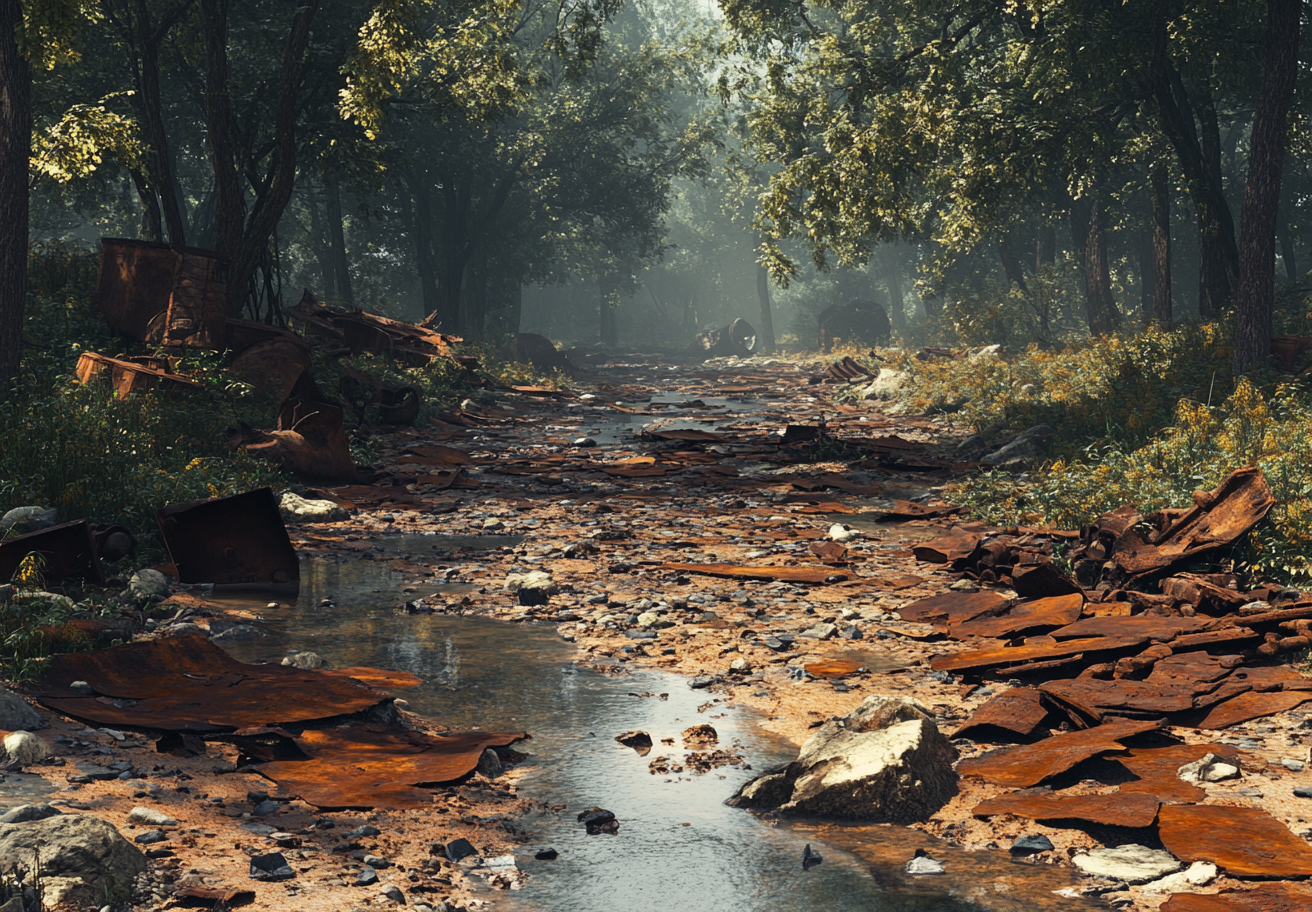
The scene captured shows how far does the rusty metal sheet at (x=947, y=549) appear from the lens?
6.89 m

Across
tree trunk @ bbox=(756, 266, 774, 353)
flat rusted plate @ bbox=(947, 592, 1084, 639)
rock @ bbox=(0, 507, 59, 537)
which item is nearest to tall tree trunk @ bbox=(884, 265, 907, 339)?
tree trunk @ bbox=(756, 266, 774, 353)

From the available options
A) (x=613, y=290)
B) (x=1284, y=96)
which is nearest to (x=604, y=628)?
(x=1284, y=96)

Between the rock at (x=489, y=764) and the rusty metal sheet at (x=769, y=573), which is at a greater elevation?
the rusty metal sheet at (x=769, y=573)

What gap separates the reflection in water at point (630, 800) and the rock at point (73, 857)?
97 cm

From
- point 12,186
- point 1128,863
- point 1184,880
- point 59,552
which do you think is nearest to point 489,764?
point 1128,863

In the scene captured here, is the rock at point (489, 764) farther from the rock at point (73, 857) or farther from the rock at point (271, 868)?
the rock at point (73, 857)

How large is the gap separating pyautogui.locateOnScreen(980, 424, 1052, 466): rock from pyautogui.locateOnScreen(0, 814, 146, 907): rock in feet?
31.4

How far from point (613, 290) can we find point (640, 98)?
2634 cm

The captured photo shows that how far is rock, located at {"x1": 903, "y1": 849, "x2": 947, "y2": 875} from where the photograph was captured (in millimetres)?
2973

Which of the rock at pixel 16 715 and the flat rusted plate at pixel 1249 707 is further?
the flat rusted plate at pixel 1249 707

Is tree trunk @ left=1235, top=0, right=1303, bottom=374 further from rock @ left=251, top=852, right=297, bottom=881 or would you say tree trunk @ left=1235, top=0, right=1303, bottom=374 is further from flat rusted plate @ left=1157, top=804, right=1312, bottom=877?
rock @ left=251, top=852, right=297, bottom=881

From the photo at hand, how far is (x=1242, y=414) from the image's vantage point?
9.16 m

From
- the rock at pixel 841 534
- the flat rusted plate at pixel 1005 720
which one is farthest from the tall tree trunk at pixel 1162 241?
the flat rusted plate at pixel 1005 720

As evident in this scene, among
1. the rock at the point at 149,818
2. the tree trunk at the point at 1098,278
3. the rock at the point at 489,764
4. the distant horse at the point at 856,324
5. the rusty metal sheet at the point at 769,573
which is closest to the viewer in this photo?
the rock at the point at 149,818
